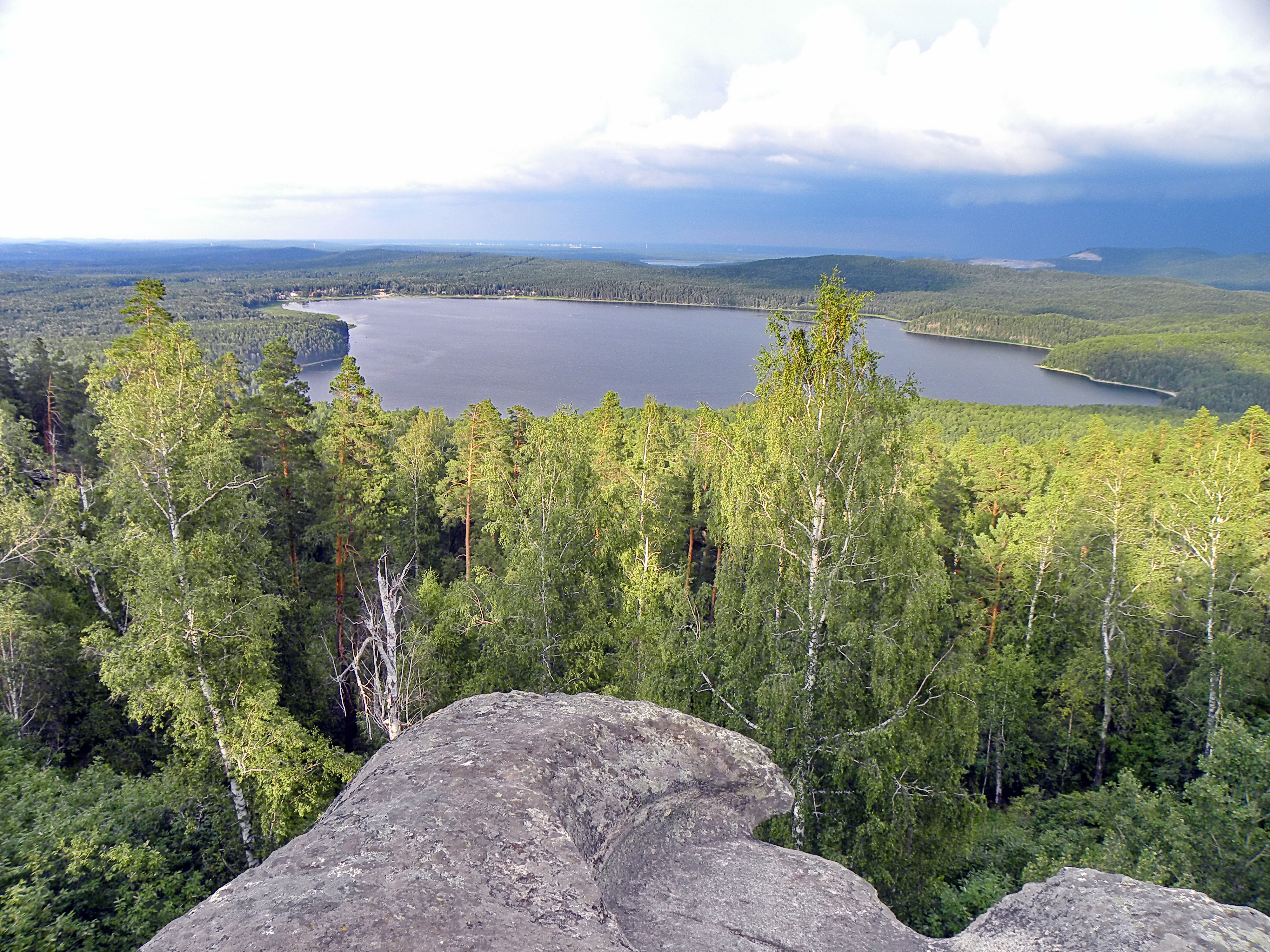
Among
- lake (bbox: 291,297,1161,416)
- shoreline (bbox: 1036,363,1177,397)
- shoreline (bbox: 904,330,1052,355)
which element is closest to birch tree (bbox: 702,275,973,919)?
lake (bbox: 291,297,1161,416)

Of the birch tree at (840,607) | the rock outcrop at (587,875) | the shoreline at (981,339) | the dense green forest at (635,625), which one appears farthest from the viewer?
the shoreline at (981,339)

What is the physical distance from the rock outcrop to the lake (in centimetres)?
6683

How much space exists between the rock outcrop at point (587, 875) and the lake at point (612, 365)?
6683 centimetres

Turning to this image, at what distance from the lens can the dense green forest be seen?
29.7 feet

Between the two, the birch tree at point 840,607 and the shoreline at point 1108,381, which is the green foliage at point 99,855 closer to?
the birch tree at point 840,607

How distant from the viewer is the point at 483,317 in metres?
191

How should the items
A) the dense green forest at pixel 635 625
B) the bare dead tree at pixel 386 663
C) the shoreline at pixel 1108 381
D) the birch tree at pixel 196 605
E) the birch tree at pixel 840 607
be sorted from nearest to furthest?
the birch tree at pixel 840 607 < the dense green forest at pixel 635 625 < the bare dead tree at pixel 386 663 < the birch tree at pixel 196 605 < the shoreline at pixel 1108 381

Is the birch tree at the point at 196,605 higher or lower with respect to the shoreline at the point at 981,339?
lower

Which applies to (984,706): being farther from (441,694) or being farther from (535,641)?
(441,694)

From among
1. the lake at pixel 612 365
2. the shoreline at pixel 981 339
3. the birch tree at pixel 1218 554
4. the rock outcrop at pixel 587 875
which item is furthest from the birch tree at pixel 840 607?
the shoreline at pixel 981 339

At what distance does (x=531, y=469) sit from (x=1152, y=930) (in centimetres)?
1365

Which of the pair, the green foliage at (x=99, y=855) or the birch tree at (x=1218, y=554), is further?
the birch tree at (x=1218, y=554)

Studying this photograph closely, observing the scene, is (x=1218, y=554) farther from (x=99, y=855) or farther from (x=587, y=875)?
(x=99, y=855)

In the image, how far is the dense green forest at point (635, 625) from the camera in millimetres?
9047
